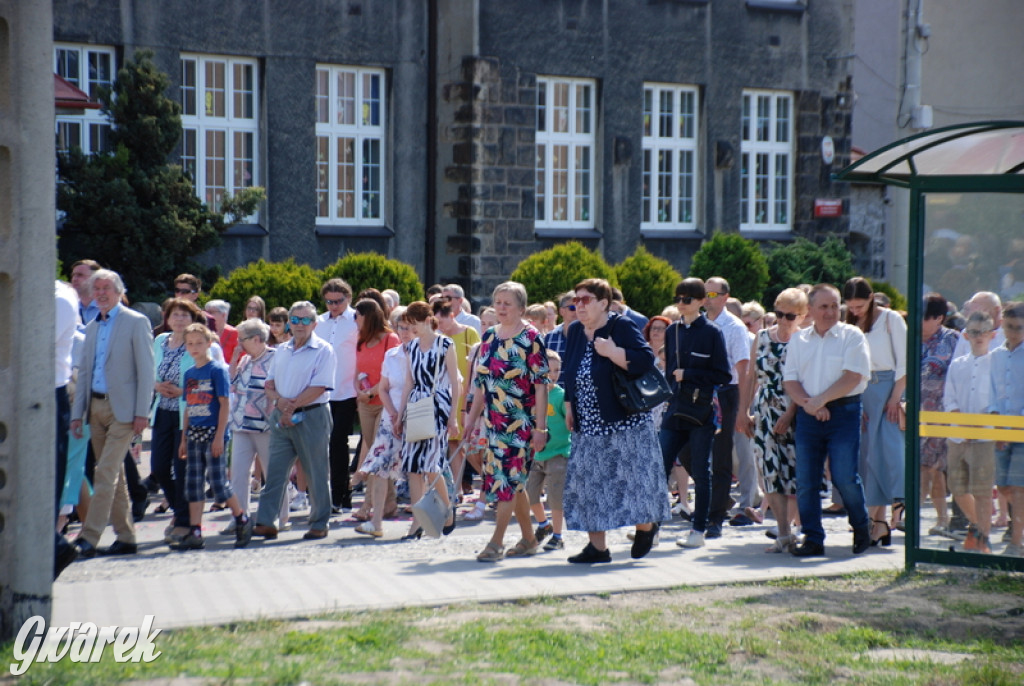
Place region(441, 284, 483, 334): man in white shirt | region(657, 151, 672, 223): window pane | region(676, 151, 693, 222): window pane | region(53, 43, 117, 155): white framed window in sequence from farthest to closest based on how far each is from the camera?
region(676, 151, 693, 222): window pane → region(657, 151, 672, 223): window pane → region(53, 43, 117, 155): white framed window → region(441, 284, 483, 334): man in white shirt

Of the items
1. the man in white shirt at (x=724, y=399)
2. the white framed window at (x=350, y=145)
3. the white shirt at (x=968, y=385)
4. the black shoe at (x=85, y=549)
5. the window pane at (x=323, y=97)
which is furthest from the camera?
the white framed window at (x=350, y=145)

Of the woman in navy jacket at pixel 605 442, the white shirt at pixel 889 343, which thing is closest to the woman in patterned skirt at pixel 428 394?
the woman in navy jacket at pixel 605 442

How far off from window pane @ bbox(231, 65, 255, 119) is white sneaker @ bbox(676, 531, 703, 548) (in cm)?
1360

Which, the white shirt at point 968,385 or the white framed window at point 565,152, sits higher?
the white framed window at point 565,152

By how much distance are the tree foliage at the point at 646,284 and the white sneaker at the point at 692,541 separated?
447 inches

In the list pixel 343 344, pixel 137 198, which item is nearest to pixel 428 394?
pixel 343 344

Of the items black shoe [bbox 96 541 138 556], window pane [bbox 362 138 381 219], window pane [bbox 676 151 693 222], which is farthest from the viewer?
window pane [bbox 676 151 693 222]

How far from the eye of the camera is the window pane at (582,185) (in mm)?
24359

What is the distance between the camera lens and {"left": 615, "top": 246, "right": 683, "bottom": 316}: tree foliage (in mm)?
21297

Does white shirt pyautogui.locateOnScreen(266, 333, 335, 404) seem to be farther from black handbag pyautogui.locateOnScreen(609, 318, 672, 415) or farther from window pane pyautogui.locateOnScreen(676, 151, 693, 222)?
window pane pyautogui.locateOnScreen(676, 151, 693, 222)

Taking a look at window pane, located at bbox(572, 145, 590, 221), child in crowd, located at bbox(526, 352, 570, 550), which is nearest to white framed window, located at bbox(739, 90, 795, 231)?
window pane, located at bbox(572, 145, 590, 221)

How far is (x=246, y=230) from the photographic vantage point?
838 inches

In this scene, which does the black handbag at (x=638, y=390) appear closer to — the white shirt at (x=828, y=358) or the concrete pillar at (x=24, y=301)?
the white shirt at (x=828, y=358)

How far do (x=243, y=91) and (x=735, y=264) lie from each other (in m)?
8.49
